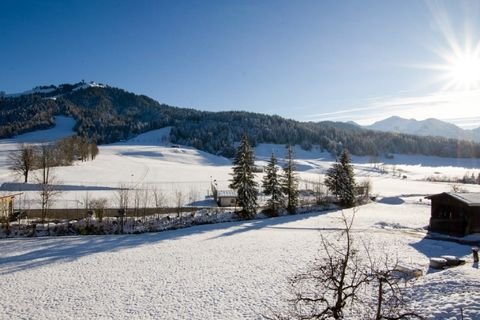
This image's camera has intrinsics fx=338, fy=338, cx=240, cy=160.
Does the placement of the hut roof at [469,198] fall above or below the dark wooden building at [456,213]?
above

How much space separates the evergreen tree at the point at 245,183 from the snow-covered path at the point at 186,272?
4.14m

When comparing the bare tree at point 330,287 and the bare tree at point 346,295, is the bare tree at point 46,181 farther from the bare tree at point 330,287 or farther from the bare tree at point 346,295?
the bare tree at point 346,295

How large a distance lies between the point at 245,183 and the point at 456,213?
2373 centimetres

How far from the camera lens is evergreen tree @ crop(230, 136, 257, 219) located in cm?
4447

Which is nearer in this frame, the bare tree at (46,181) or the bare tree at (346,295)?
the bare tree at (346,295)

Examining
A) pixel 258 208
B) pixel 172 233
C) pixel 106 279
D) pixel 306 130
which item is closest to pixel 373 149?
pixel 306 130

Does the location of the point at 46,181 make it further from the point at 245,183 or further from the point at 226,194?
the point at 245,183

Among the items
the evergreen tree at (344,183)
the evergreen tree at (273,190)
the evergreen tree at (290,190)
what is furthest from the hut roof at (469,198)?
the evergreen tree at (273,190)

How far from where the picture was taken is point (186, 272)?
79.6ft

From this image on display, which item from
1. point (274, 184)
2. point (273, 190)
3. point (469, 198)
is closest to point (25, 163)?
point (273, 190)

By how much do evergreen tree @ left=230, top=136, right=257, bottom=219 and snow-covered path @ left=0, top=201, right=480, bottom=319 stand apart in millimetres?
Answer: 4140

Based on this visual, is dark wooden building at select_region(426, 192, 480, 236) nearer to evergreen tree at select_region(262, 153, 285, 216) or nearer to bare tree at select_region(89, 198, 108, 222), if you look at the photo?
evergreen tree at select_region(262, 153, 285, 216)

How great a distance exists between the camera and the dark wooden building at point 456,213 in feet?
111

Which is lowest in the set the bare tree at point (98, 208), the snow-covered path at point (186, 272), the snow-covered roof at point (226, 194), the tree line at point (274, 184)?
the snow-covered path at point (186, 272)
